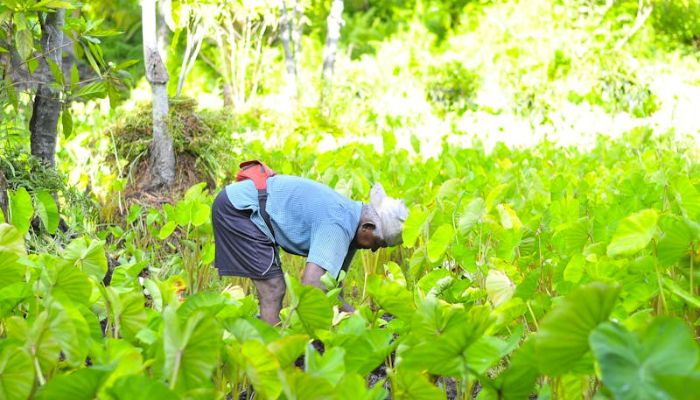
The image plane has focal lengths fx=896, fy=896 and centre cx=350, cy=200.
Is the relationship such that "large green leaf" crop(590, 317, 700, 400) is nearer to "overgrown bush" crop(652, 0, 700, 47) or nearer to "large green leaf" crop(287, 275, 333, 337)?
"large green leaf" crop(287, 275, 333, 337)

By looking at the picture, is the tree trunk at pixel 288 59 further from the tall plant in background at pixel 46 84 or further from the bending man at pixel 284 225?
the bending man at pixel 284 225

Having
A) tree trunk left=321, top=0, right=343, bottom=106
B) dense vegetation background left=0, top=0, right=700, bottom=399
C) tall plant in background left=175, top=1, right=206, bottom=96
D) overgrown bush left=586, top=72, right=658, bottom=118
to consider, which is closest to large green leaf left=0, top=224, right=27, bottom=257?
dense vegetation background left=0, top=0, right=700, bottom=399

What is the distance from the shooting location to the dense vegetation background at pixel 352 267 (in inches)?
53.5

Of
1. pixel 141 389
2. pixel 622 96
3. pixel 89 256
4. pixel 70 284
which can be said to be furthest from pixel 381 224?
pixel 622 96

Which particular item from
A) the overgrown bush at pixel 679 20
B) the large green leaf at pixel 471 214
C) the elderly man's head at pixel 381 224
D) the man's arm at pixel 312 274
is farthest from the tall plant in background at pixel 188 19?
the overgrown bush at pixel 679 20

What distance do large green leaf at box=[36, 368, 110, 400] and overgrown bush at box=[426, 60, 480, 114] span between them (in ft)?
29.1

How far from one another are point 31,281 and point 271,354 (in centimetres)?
64

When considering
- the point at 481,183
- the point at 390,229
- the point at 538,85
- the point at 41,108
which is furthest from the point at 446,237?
the point at 538,85

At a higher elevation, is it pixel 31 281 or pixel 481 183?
pixel 31 281

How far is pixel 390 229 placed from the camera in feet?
8.77

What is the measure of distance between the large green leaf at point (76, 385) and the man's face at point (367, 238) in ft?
4.53

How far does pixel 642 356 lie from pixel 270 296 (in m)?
1.75

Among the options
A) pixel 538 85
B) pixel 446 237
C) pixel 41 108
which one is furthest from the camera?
pixel 538 85

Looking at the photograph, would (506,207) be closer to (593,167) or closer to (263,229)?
(263,229)
